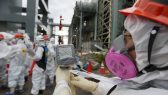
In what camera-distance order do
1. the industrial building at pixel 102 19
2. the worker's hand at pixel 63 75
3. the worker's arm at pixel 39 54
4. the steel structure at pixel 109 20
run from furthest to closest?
the industrial building at pixel 102 19 → the steel structure at pixel 109 20 → the worker's arm at pixel 39 54 → the worker's hand at pixel 63 75

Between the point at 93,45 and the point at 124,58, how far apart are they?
17886 mm

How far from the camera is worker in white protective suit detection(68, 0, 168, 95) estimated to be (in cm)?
121

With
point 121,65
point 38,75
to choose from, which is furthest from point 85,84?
point 38,75

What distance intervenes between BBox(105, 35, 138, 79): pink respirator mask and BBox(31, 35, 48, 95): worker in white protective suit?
645 cm

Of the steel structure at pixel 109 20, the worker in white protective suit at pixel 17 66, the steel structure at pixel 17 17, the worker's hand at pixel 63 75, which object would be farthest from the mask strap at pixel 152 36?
the steel structure at pixel 17 17

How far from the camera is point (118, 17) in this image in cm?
1582

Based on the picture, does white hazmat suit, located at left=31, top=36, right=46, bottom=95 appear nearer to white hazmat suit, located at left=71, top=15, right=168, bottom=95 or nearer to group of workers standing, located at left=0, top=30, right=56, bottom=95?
group of workers standing, located at left=0, top=30, right=56, bottom=95

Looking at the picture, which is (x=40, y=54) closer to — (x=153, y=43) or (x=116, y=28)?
(x=153, y=43)

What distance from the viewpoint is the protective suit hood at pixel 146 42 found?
1218 millimetres

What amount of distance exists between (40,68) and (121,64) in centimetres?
681

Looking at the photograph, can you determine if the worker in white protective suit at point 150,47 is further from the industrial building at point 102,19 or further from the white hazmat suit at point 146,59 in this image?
the industrial building at point 102,19

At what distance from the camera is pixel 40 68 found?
26.7 ft

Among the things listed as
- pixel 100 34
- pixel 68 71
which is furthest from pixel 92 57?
pixel 68 71

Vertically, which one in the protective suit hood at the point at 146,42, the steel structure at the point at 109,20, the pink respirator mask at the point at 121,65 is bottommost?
the pink respirator mask at the point at 121,65
